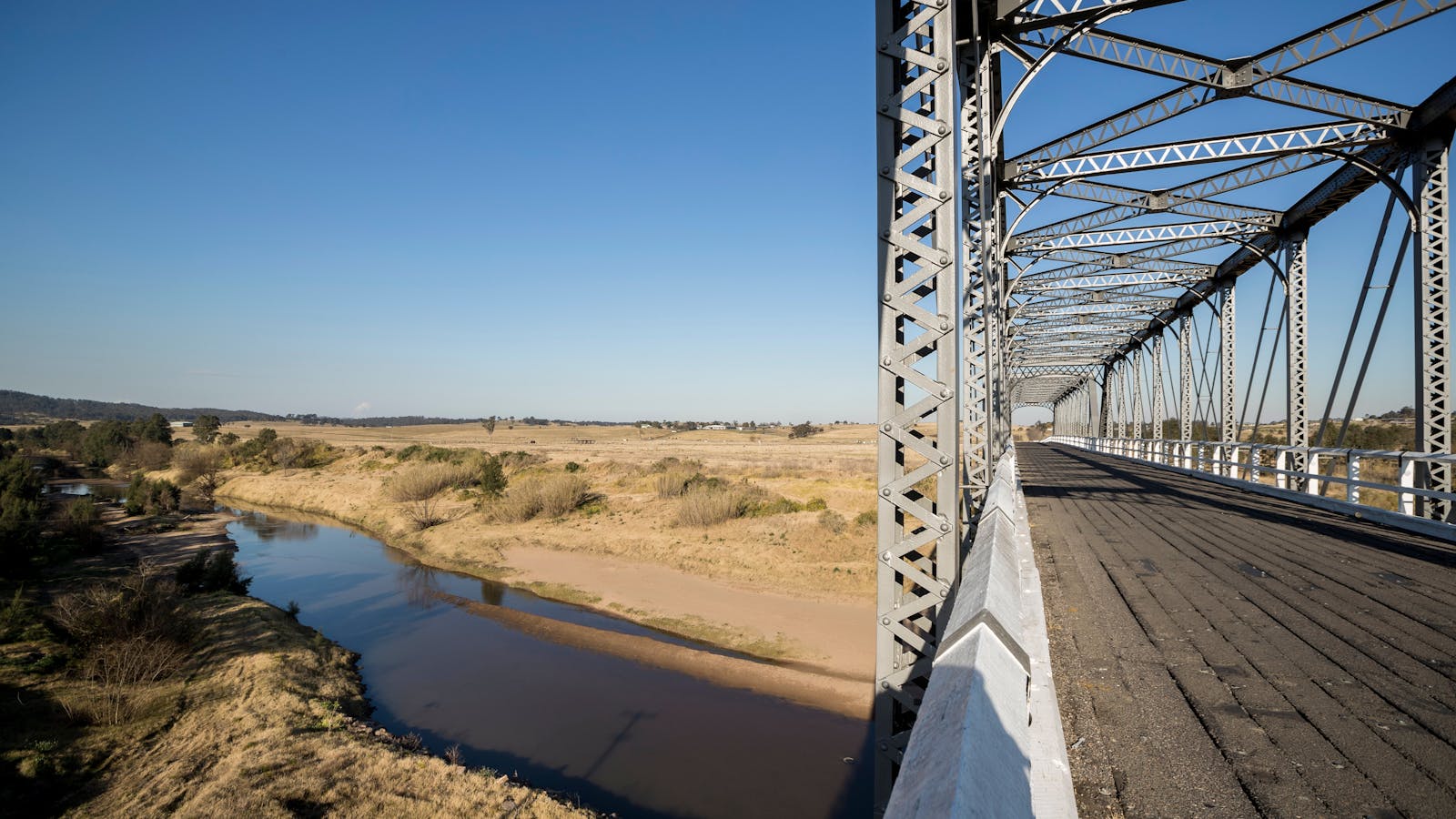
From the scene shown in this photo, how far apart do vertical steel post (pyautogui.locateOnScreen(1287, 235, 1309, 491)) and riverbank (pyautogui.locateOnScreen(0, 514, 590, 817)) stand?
17223 millimetres

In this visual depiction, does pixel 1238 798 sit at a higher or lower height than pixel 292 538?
higher

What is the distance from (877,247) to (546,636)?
71.7ft

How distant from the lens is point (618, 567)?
30000mm

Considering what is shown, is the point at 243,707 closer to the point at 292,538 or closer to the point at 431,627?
the point at 431,627

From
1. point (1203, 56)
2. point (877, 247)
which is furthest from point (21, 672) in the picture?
point (1203, 56)

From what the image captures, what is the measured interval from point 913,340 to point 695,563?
26.2 m

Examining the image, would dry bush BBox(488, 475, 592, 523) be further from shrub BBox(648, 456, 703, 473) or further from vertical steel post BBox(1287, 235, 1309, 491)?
vertical steel post BBox(1287, 235, 1309, 491)

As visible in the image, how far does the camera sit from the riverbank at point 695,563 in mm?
22109

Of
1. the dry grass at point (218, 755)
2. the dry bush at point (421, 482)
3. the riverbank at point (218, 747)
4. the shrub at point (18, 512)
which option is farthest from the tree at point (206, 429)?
the dry grass at point (218, 755)

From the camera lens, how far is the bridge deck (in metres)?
2.65

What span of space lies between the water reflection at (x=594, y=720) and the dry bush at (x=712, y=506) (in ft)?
32.1

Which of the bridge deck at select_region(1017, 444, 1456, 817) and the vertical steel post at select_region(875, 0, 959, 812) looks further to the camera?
the vertical steel post at select_region(875, 0, 959, 812)

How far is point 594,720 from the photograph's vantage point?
17.2 metres

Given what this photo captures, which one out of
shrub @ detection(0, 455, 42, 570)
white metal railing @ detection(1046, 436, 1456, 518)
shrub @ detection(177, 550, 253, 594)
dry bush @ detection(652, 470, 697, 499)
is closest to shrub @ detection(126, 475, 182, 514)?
shrub @ detection(0, 455, 42, 570)
